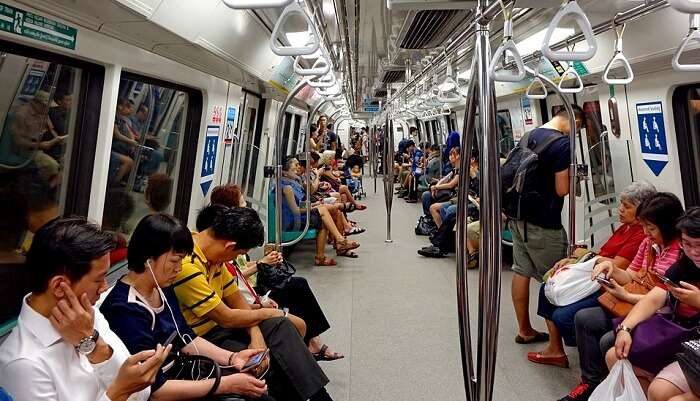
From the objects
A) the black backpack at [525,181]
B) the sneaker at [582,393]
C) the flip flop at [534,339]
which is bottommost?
the sneaker at [582,393]

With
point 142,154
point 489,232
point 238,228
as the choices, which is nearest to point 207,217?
point 238,228

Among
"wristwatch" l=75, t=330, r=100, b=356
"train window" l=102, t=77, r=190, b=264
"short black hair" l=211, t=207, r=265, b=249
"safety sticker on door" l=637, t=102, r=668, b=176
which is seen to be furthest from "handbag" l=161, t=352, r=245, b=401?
"safety sticker on door" l=637, t=102, r=668, b=176

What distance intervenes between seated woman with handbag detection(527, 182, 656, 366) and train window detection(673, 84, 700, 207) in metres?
1.14

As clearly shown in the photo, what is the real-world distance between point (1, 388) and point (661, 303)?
269 cm

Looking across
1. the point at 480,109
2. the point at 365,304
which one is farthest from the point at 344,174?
the point at 480,109

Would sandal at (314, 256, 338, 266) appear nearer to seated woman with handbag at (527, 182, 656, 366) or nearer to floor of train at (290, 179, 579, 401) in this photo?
floor of train at (290, 179, 579, 401)

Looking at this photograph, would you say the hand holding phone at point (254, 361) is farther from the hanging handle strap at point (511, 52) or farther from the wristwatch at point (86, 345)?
the hanging handle strap at point (511, 52)

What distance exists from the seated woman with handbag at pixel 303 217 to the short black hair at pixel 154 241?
385 centimetres

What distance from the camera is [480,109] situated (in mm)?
1331

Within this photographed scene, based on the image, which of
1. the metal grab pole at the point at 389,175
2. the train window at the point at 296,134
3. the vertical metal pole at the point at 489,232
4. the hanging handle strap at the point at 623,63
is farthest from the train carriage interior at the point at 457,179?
the train window at the point at 296,134

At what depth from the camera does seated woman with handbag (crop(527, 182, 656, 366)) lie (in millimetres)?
3047

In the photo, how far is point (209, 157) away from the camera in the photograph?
4.75 metres

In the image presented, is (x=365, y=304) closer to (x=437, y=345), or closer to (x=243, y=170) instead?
(x=437, y=345)

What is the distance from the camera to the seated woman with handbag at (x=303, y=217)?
5930 millimetres
